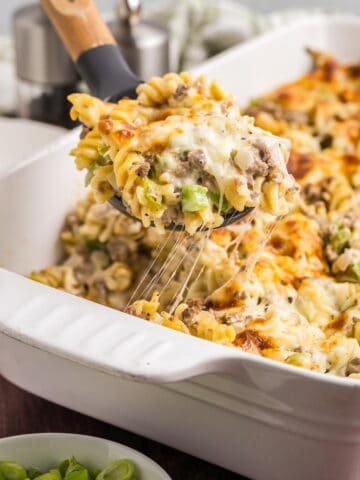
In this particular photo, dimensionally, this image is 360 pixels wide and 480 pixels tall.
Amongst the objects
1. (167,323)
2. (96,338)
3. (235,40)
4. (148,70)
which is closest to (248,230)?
(167,323)

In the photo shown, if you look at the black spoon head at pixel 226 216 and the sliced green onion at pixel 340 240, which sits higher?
the black spoon head at pixel 226 216

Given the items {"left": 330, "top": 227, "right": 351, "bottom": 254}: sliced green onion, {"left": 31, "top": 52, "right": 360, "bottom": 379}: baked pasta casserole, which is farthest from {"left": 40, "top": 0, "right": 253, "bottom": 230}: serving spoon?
{"left": 330, "top": 227, "right": 351, "bottom": 254}: sliced green onion

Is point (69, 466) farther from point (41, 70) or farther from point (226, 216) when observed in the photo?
point (41, 70)

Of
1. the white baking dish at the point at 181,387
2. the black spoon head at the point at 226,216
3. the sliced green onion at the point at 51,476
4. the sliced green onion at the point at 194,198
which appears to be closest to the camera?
the white baking dish at the point at 181,387

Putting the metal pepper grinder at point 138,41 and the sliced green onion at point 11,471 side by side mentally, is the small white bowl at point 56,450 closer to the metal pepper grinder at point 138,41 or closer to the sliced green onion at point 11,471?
the sliced green onion at point 11,471

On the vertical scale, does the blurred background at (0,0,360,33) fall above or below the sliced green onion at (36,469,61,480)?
below

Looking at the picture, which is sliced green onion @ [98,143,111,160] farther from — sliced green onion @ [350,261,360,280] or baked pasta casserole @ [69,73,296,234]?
sliced green onion @ [350,261,360,280]

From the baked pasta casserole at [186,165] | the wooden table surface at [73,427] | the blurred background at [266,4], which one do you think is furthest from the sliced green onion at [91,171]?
the blurred background at [266,4]
